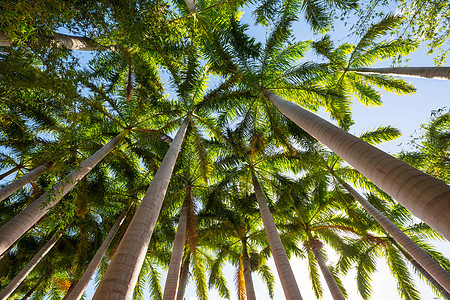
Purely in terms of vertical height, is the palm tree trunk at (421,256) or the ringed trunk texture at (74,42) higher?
the ringed trunk texture at (74,42)

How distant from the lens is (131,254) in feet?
9.73

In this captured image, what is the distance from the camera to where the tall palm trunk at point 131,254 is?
2.50m

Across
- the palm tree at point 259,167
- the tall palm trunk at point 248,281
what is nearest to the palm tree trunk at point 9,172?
the palm tree at point 259,167

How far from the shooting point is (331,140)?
4.06 metres

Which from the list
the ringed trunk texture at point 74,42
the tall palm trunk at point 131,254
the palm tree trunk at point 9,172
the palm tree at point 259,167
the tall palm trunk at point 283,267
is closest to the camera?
the tall palm trunk at point 131,254

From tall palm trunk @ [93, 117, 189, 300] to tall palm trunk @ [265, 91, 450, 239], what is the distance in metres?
3.39

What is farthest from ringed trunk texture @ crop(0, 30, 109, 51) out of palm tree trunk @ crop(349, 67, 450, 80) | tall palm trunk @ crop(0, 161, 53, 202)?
palm tree trunk @ crop(349, 67, 450, 80)

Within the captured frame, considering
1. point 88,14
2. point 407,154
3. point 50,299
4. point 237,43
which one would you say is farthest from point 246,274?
point 50,299

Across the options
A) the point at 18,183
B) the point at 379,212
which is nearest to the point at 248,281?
the point at 379,212

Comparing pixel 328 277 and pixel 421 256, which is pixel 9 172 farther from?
pixel 421 256

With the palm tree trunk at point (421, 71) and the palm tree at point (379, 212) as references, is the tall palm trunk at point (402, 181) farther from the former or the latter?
the palm tree at point (379, 212)

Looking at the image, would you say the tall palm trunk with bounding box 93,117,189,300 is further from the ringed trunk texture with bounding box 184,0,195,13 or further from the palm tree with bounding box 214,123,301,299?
the ringed trunk texture with bounding box 184,0,195,13

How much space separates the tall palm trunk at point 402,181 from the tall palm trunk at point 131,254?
339 cm

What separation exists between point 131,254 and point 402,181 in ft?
11.6
